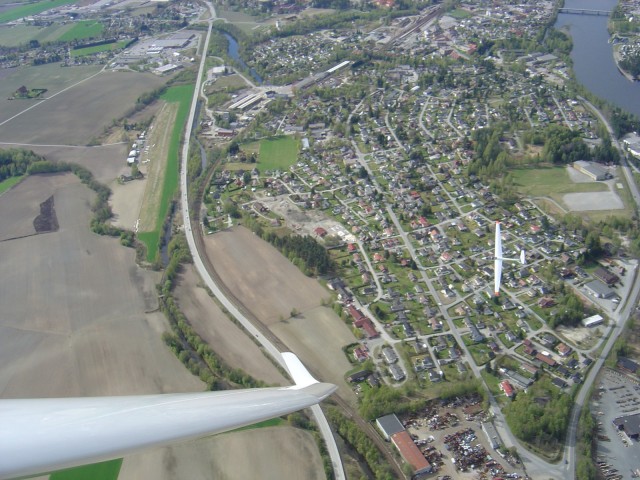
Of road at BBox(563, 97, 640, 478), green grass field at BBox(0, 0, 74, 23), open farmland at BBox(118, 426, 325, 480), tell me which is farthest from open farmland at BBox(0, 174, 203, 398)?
green grass field at BBox(0, 0, 74, 23)

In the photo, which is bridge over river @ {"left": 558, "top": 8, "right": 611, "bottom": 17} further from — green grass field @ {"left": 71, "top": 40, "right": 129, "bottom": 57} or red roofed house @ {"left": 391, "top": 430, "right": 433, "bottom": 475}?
red roofed house @ {"left": 391, "top": 430, "right": 433, "bottom": 475}

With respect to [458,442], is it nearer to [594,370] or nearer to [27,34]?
[594,370]

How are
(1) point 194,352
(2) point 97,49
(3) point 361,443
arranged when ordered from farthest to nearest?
(2) point 97,49 → (1) point 194,352 → (3) point 361,443

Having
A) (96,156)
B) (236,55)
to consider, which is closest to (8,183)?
(96,156)

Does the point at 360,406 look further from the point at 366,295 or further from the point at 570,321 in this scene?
the point at 570,321

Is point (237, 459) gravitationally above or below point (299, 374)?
below

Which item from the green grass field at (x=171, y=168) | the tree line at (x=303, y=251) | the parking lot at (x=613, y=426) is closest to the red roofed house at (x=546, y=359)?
the parking lot at (x=613, y=426)

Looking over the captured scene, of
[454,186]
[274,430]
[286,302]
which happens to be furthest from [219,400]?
[454,186]

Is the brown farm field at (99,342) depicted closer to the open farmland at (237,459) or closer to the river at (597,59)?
the open farmland at (237,459)
